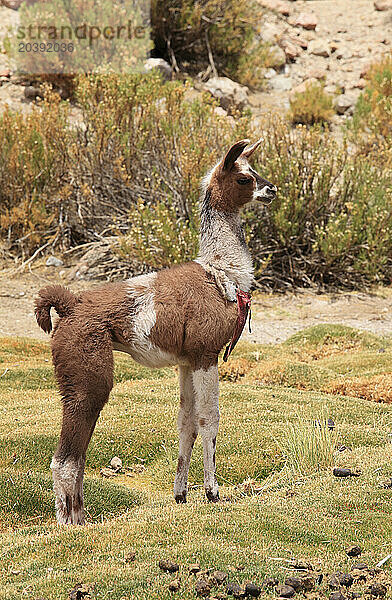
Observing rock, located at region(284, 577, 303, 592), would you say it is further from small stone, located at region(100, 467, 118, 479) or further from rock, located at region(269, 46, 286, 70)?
rock, located at region(269, 46, 286, 70)

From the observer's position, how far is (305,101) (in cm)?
2450

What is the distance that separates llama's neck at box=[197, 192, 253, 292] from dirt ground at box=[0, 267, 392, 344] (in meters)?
7.79

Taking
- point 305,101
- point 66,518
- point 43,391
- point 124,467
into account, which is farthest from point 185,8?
point 66,518

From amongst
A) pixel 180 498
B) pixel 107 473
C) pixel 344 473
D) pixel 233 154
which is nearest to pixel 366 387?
pixel 344 473

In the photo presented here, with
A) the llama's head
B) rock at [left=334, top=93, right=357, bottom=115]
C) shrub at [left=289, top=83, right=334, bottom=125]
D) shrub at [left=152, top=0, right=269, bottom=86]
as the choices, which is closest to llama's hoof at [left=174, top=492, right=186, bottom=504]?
the llama's head

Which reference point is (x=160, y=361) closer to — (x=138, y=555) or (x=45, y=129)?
(x=138, y=555)

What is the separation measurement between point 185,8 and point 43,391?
1860cm

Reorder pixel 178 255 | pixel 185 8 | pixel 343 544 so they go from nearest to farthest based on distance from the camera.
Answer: pixel 343 544, pixel 178 255, pixel 185 8

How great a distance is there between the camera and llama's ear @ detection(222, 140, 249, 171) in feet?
16.8

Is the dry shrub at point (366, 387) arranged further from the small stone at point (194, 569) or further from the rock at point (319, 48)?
the rock at point (319, 48)

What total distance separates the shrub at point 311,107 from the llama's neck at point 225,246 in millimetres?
19757

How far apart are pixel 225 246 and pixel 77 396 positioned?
1573 millimetres

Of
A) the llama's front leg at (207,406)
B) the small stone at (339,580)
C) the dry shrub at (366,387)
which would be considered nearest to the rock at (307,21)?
the dry shrub at (366,387)

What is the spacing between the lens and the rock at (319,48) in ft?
98.8
